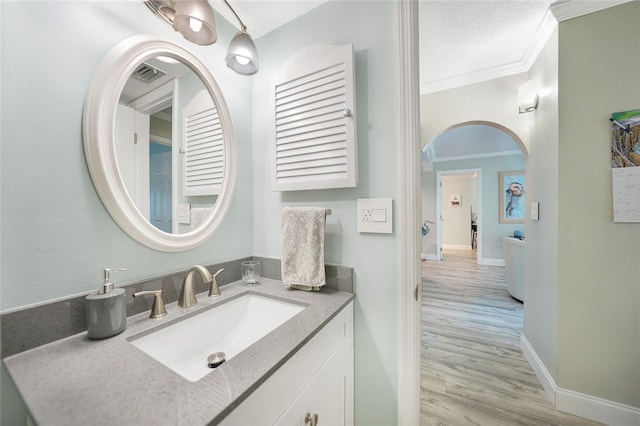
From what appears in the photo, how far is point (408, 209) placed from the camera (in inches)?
37.3

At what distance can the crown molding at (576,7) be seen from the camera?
129cm

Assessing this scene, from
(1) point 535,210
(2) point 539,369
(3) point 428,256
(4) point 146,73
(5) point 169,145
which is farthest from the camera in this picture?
(3) point 428,256

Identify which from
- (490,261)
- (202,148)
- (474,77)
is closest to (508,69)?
(474,77)

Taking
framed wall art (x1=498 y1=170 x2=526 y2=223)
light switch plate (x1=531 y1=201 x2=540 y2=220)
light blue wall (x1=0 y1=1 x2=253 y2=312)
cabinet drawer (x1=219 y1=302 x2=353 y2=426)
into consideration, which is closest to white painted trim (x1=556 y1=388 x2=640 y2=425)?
light switch plate (x1=531 y1=201 x2=540 y2=220)

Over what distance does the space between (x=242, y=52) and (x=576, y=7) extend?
1.94m

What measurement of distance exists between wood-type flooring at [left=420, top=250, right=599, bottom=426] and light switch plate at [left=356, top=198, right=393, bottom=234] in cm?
126

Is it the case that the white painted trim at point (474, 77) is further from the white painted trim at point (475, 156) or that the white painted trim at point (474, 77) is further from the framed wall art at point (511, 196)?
the framed wall art at point (511, 196)

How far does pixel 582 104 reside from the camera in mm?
1365

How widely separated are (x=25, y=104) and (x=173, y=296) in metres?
0.73

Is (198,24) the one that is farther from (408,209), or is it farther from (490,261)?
(490,261)

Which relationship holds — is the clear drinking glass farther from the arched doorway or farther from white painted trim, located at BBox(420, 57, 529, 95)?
the arched doorway

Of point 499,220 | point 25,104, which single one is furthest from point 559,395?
point 499,220

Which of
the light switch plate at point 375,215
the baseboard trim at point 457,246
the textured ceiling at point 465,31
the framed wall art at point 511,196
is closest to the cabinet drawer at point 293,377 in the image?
the light switch plate at point 375,215

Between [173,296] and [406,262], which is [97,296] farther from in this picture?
[406,262]
